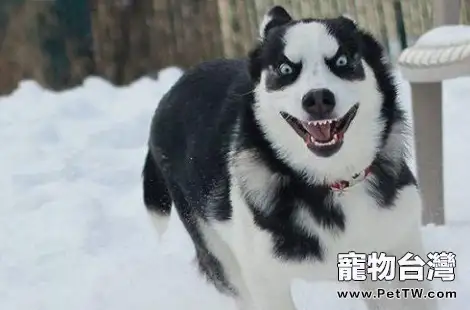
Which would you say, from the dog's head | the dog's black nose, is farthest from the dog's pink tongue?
the dog's black nose

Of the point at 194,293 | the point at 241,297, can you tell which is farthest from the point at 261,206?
the point at 194,293

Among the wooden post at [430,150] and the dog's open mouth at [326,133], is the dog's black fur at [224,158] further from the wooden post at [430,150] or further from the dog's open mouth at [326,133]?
the wooden post at [430,150]

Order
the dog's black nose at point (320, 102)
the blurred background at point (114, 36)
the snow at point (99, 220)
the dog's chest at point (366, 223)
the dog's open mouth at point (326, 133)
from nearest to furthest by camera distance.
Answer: the dog's black nose at point (320, 102) → the dog's open mouth at point (326, 133) → the dog's chest at point (366, 223) → the snow at point (99, 220) → the blurred background at point (114, 36)

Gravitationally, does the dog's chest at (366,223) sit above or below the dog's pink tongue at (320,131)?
below

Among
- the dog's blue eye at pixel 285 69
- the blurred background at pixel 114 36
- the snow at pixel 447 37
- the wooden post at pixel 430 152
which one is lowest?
the blurred background at pixel 114 36

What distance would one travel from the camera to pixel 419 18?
727 centimetres

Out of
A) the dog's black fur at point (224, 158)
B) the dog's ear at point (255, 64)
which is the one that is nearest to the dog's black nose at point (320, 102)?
the dog's black fur at point (224, 158)

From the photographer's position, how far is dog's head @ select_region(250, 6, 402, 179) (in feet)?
8.38

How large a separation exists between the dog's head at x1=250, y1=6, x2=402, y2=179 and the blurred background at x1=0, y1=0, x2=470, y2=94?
4828 millimetres

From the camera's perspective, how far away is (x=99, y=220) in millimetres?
4660

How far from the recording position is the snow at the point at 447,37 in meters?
3.78

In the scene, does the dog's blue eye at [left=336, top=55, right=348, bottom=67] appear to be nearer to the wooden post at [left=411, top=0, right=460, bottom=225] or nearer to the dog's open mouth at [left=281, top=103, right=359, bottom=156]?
the dog's open mouth at [left=281, top=103, right=359, bottom=156]

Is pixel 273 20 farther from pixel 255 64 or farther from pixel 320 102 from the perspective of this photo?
pixel 320 102

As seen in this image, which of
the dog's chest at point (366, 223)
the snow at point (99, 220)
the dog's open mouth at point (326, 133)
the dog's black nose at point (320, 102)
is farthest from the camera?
the snow at point (99, 220)
